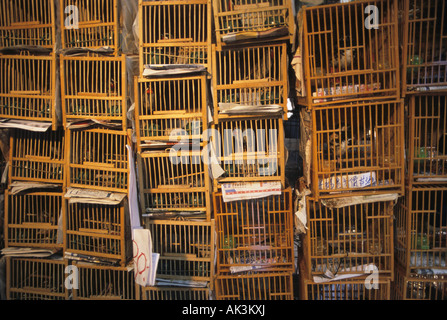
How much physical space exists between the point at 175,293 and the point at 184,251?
1.24ft

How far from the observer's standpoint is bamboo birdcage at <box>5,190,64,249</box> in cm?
266

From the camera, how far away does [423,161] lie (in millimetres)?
2406

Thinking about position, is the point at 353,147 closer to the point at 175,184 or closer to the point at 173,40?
the point at 175,184

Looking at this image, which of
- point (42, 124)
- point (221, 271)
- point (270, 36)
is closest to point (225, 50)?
point (270, 36)

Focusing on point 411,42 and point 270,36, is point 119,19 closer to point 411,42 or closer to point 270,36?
point 270,36

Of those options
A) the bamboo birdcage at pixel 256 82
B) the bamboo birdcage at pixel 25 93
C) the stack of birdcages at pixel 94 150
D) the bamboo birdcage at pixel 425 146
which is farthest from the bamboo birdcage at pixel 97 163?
the bamboo birdcage at pixel 425 146

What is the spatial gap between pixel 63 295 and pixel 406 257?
9.98ft

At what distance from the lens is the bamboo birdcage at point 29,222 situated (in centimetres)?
266

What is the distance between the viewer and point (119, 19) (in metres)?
2.56

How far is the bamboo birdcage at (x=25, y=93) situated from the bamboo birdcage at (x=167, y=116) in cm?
77

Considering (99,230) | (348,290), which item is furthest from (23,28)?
(348,290)

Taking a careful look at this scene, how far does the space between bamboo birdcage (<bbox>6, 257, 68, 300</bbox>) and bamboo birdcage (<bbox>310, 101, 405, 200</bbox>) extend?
96.7 inches

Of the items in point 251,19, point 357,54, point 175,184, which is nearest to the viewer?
point 357,54

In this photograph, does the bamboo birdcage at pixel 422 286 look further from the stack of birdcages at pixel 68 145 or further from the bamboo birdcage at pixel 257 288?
the stack of birdcages at pixel 68 145
